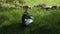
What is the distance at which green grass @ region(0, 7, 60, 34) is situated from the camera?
12050mm

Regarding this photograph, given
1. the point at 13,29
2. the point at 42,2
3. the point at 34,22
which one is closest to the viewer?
the point at 13,29

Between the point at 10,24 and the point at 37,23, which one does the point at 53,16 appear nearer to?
the point at 37,23

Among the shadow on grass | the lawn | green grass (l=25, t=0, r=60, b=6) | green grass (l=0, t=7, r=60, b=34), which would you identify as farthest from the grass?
the shadow on grass

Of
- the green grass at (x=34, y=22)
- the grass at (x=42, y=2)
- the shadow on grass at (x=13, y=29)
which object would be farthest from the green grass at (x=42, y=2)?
the shadow on grass at (x=13, y=29)

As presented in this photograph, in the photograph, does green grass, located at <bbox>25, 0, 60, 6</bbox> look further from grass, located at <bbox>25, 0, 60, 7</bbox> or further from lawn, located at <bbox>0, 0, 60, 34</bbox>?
lawn, located at <bbox>0, 0, 60, 34</bbox>

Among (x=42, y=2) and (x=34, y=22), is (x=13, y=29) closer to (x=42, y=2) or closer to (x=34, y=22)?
(x=34, y=22)

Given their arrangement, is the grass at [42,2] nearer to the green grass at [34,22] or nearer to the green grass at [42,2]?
the green grass at [42,2]

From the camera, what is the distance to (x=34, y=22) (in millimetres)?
12820

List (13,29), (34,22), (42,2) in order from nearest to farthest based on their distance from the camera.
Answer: (13,29)
(34,22)
(42,2)

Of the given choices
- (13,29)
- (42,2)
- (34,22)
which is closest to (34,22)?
(34,22)

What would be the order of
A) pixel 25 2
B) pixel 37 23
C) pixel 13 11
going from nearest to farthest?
1. pixel 37 23
2. pixel 13 11
3. pixel 25 2

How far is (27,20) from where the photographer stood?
480 inches

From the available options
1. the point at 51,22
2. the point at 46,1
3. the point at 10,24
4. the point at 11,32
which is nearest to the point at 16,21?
the point at 10,24

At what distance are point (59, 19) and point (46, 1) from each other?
3394 mm
